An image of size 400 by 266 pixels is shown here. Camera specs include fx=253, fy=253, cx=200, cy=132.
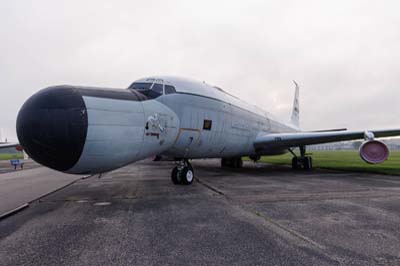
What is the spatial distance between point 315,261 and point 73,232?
3.42 m

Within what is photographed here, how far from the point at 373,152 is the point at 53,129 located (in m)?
10.9

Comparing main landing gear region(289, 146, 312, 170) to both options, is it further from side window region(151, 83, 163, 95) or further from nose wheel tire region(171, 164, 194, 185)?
side window region(151, 83, 163, 95)

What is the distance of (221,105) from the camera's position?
31.2ft

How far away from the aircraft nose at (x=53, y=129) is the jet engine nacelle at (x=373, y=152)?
10204 mm

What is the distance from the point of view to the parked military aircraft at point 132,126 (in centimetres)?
443

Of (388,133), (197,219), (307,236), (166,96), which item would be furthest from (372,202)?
(388,133)

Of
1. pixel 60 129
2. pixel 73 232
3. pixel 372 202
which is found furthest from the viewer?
pixel 372 202

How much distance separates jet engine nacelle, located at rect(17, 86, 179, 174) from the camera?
439 cm

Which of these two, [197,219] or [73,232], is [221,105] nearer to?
[197,219]

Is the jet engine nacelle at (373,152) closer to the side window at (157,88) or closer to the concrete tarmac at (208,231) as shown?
the concrete tarmac at (208,231)

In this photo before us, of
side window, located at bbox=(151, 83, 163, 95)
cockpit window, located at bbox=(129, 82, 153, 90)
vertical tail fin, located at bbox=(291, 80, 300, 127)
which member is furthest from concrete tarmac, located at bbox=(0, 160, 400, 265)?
vertical tail fin, located at bbox=(291, 80, 300, 127)

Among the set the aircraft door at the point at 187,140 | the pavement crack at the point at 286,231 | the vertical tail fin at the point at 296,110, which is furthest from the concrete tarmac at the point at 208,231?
the vertical tail fin at the point at 296,110

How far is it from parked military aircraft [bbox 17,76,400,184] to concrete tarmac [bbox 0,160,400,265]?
1.17 meters

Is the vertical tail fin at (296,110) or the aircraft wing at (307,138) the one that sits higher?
the vertical tail fin at (296,110)
